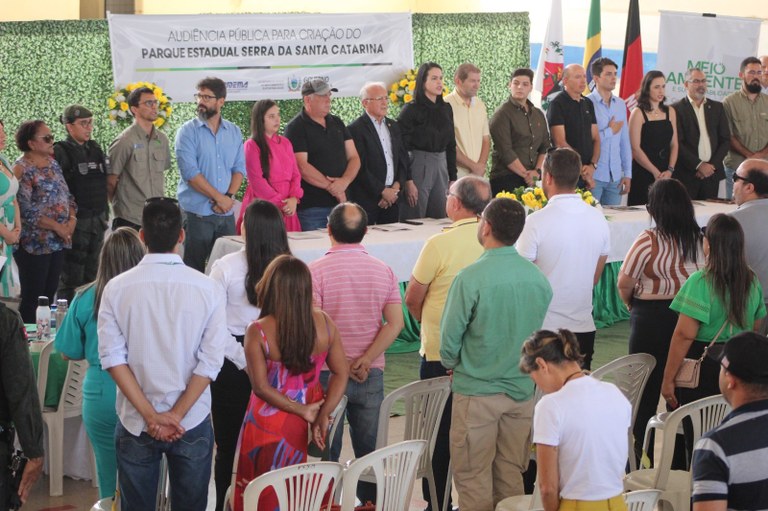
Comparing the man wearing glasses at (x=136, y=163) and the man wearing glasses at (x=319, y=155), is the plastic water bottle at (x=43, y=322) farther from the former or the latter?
the man wearing glasses at (x=319, y=155)

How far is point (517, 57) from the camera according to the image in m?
10.7

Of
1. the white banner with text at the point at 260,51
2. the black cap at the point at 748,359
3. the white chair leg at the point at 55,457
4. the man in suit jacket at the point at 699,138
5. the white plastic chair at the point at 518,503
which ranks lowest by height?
the white chair leg at the point at 55,457

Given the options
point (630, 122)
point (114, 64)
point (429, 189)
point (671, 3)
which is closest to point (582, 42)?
point (671, 3)

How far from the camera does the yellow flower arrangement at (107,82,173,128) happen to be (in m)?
8.28

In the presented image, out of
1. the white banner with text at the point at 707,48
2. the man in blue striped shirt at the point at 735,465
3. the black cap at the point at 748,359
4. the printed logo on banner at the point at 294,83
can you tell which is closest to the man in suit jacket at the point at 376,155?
the printed logo on banner at the point at 294,83

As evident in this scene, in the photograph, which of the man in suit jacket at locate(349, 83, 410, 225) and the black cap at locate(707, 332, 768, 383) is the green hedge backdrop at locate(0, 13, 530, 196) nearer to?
the man in suit jacket at locate(349, 83, 410, 225)

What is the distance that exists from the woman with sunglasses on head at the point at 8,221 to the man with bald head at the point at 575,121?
13.2 feet

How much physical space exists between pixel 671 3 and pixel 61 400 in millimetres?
9300

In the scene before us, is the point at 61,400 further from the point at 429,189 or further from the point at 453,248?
the point at 429,189

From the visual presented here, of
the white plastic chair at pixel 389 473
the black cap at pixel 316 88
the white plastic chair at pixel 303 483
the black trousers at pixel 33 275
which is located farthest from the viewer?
the black cap at pixel 316 88

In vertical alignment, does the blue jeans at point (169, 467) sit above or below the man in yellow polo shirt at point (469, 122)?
below

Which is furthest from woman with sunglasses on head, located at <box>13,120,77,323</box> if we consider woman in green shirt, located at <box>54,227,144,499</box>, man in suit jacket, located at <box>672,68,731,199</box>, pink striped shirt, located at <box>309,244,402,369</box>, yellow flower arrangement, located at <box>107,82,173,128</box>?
man in suit jacket, located at <box>672,68,731,199</box>

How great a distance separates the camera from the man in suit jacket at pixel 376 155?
8016 mm

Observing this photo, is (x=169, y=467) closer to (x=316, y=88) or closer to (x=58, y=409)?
(x=58, y=409)
